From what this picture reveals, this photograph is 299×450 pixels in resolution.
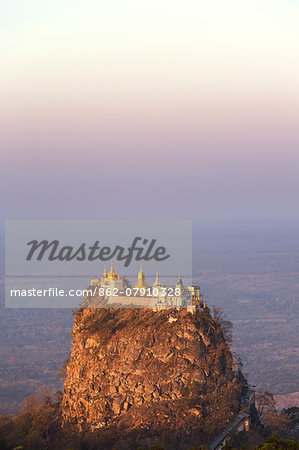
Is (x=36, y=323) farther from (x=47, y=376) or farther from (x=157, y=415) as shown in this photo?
(x=157, y=415)

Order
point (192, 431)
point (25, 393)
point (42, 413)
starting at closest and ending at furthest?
1. point (192, 431)
2. point (42, 413)
3. point (25, 393)

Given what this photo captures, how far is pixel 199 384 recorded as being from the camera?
57.2 meters

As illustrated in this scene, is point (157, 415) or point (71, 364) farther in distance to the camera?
point (71, 364)

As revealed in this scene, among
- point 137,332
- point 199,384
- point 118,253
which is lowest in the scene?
point 199,384

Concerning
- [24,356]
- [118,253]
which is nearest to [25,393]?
[24,356]

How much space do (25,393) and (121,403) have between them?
240ft

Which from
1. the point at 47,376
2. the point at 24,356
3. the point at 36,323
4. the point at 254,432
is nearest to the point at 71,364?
the point at 254,432

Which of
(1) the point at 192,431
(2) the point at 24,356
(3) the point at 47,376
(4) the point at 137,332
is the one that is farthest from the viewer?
(2) the point at 24,356

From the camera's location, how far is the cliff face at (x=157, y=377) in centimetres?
5641

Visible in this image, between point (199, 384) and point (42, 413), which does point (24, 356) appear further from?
point (199, 384)

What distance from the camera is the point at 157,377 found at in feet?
189

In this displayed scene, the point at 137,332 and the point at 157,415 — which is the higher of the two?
the point at 137,332

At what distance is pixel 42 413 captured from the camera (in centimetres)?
6450

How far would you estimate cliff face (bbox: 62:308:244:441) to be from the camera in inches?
2221
